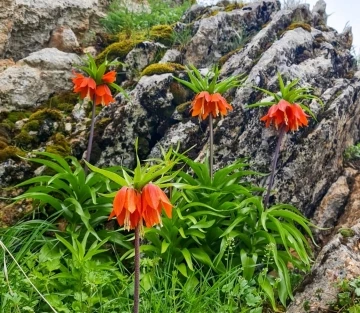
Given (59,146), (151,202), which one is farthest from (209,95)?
(151,202)

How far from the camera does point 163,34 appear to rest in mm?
7562

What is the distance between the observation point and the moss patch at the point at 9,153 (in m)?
5.40

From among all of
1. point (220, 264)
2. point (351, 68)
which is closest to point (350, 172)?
point (351, 68)

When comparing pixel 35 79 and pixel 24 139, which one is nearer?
pixel 24 139

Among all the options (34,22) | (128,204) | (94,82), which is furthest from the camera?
(34,22)

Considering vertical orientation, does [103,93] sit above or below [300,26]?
below

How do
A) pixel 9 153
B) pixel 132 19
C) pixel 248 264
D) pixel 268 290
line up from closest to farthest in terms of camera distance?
pixel 268 290 → pixel 248 264 → pixel 9 153 → pixel 132 19

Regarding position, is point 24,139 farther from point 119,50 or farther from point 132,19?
point 132,19

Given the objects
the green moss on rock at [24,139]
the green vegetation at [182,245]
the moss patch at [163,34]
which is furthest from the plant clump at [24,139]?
the moss patch at [163,34]

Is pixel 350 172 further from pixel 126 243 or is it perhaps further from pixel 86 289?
pixel 86 289

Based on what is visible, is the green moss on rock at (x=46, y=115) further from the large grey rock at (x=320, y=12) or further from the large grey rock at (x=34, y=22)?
the large grey rock at (x=320, y=12)

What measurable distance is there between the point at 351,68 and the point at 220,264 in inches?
166

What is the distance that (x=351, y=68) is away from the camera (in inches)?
274

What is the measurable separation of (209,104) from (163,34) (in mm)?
3288
